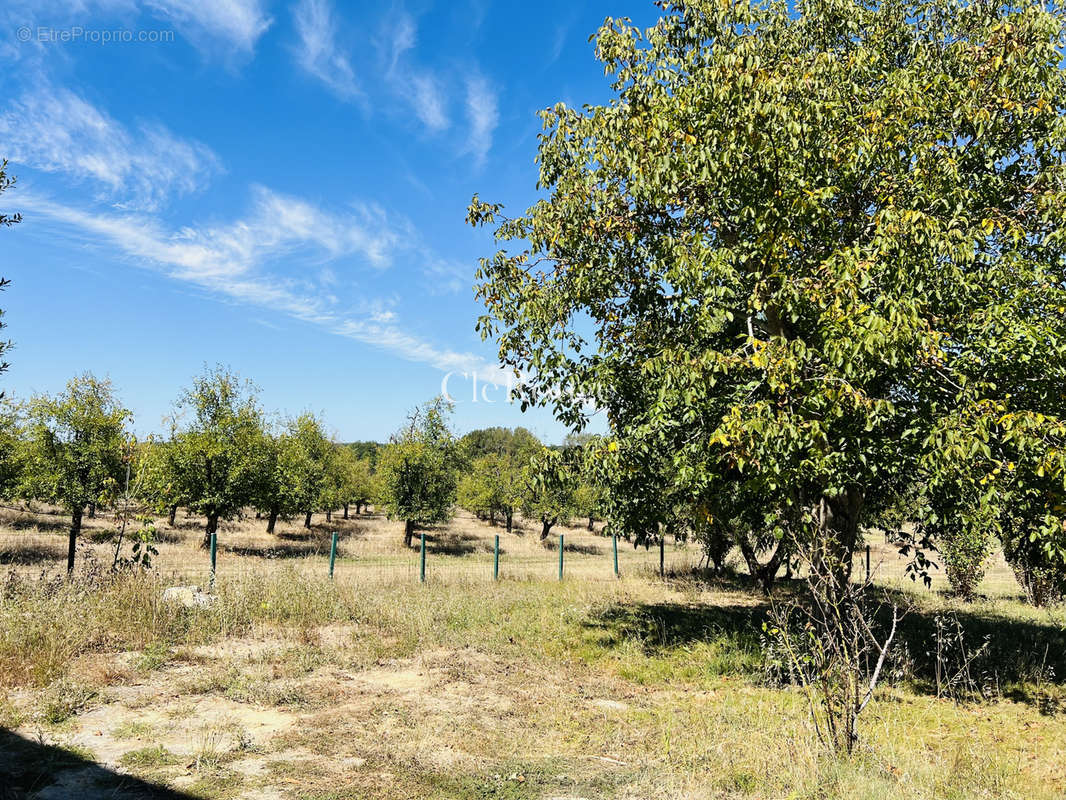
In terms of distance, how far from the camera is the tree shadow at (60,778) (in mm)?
4918

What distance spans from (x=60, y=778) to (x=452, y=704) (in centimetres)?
393

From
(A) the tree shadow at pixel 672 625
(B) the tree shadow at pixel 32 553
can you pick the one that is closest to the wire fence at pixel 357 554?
(B) the tree shadow at pixel 32 553

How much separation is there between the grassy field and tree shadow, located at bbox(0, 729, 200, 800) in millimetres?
24

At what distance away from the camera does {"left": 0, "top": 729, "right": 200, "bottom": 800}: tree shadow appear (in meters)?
4.92

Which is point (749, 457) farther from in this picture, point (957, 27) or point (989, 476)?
point (957, 27)

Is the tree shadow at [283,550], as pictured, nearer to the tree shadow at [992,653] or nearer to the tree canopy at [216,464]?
the tree canopy at [216,464]

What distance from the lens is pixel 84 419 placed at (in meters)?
22.4

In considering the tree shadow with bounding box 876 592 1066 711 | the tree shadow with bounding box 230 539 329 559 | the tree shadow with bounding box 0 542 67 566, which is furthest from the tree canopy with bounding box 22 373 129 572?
the tree shadow with bounding box 876 592 1066 711

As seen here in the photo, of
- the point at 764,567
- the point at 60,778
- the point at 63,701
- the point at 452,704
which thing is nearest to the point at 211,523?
the point at 63,701

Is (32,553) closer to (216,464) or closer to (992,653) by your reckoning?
(216,464)

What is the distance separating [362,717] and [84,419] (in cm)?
2116

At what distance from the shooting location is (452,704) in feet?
25.2

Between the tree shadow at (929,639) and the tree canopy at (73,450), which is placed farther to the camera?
the tree canopy at (73,450)

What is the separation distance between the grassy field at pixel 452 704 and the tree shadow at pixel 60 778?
0.08 ft
